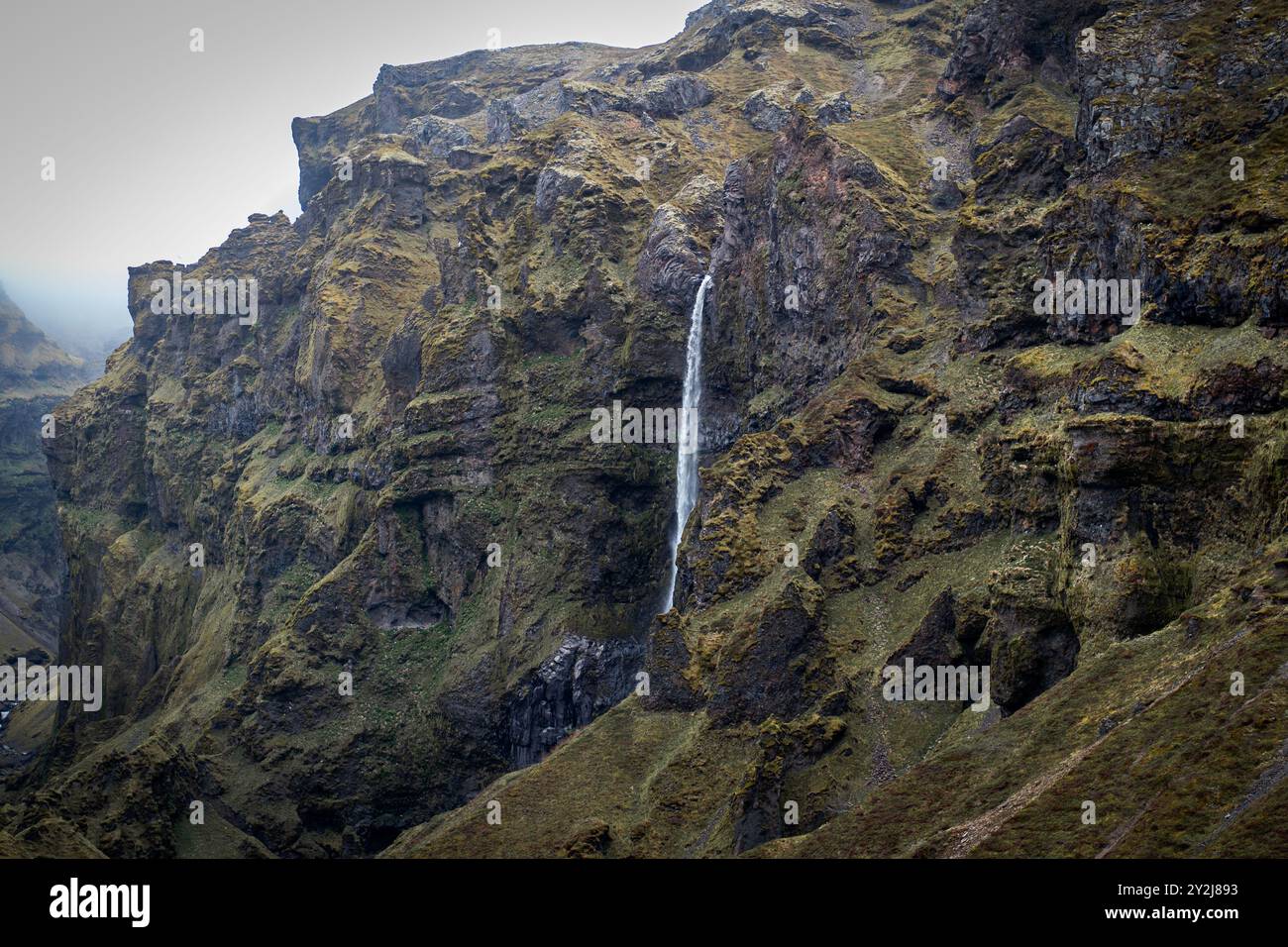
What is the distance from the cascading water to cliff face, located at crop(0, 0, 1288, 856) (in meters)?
1.90

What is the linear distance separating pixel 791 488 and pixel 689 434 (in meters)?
27.9

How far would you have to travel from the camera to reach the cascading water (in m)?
114

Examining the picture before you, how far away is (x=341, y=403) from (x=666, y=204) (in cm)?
5303

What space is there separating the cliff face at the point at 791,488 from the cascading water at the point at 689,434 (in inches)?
74.8

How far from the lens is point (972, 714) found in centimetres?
6581

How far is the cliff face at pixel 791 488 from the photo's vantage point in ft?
189

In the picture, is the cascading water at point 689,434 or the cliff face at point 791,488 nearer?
the cliff face at point 791,488

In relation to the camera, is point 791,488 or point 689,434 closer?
point 791,488

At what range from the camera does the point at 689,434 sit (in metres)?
117

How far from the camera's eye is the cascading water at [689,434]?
11350 cm

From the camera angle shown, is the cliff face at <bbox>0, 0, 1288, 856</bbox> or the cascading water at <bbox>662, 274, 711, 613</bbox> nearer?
the cliff face at <bbox>0, 0, 1288, 856</bbox>
